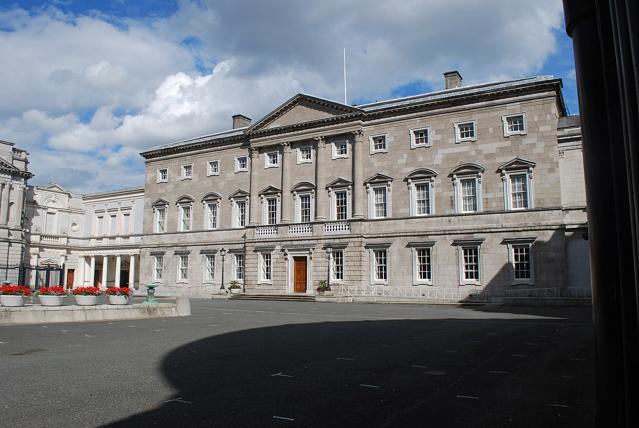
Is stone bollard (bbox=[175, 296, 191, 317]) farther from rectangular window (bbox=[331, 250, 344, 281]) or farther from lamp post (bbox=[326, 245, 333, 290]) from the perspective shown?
rectangular window (bbox=[331, 250, 344, 281])

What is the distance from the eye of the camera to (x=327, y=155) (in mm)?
41688

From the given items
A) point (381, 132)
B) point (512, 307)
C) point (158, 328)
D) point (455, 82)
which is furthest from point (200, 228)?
point (158, 328)

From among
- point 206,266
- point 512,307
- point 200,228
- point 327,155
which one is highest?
point 327,155

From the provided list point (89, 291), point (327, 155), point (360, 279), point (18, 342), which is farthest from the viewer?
point (327, 155)

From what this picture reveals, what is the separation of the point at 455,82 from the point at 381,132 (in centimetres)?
681

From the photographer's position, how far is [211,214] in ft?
156

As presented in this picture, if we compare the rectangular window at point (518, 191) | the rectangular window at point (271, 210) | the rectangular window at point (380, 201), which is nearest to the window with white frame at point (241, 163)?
the rectangular window at point (271, 210)

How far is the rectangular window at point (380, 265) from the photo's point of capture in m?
38.3

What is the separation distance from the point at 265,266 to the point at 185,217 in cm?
1064

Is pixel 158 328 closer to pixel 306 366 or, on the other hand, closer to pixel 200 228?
pixel 306 366

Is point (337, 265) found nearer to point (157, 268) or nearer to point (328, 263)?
point (328, 263)

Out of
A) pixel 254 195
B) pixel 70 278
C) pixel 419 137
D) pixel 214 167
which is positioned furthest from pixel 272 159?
pixel 70 278

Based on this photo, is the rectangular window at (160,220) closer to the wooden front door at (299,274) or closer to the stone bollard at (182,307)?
the wooden front door at (299,274)

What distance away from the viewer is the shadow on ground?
637 centimetres
